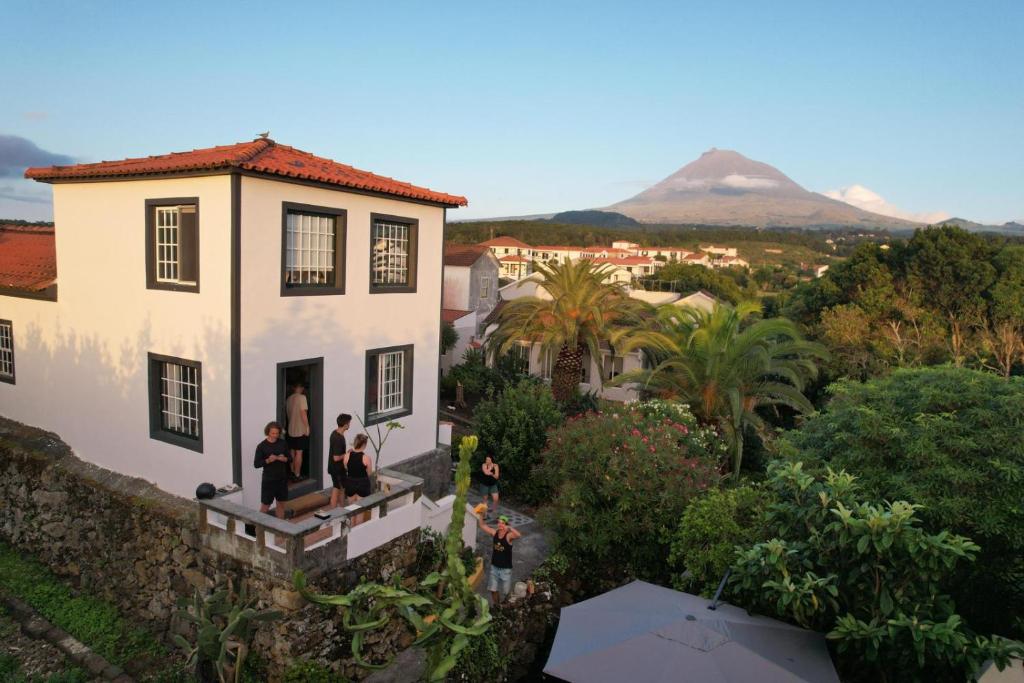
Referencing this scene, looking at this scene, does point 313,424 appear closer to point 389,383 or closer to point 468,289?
point 389,383

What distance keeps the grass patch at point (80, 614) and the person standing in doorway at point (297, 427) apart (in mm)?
3476

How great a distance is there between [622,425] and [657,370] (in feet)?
21.3

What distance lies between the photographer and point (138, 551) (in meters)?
11.1

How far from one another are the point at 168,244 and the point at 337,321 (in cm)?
314

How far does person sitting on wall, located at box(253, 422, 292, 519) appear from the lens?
9.89 m

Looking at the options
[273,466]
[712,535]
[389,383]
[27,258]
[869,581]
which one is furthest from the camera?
[27,258]

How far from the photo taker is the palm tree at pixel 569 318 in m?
22.2

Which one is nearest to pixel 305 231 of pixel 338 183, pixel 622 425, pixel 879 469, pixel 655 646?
pixel 338 183

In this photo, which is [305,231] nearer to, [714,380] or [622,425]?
[622,425]

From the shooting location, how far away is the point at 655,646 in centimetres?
711

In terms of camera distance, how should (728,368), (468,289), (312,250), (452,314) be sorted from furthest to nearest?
(468,289), (452,314), (728,368), (312,250)

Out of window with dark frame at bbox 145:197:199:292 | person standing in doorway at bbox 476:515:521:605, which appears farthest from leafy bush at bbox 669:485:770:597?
window with dark frame at bbox 145:197:199:292

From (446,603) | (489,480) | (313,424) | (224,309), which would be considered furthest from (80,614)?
(446,603)

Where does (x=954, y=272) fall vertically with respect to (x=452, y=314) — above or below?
above
